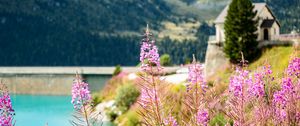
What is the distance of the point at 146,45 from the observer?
6.93 metres

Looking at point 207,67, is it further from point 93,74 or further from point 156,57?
point 156,57

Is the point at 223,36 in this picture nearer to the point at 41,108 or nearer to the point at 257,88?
the point at 41,108

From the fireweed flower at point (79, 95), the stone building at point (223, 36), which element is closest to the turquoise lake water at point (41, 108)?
the stone building at point (223, 36)

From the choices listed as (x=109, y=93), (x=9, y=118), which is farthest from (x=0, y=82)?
Result: (x=109, y=93)

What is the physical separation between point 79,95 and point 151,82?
79cm

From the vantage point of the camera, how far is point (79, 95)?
22.9 feet

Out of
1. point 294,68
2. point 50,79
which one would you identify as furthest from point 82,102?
point 50,79

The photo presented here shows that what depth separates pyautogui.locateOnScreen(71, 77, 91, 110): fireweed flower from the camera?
6.90 m

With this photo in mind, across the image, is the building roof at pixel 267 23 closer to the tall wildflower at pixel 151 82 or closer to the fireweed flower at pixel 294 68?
the fireweed flower at pixel 294 68

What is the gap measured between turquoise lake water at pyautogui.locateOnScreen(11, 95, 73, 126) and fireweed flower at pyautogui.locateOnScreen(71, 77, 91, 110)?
162ft

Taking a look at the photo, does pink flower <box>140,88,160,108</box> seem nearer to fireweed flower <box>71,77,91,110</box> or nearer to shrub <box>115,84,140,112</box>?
fireweed flower <box>71,77,91,110</box>

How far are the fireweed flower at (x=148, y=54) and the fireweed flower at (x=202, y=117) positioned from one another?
924mm

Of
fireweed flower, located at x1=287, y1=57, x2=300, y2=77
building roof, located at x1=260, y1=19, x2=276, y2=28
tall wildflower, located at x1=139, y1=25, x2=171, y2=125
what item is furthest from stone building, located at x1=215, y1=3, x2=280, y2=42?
tall wildflower, located at x1=139, y1=25, x2=171, y2=125

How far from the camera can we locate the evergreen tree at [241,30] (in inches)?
1964
